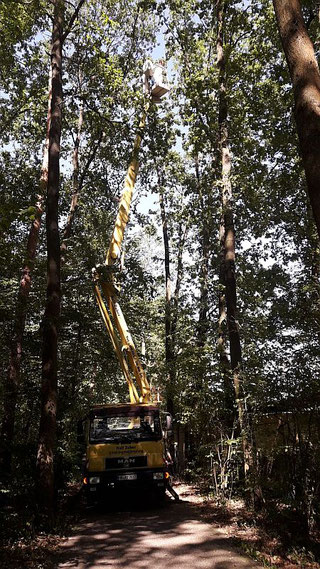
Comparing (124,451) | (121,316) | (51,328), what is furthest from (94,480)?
(121,316)

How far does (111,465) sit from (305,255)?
40.9 feet

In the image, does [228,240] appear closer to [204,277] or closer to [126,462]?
[126,462]

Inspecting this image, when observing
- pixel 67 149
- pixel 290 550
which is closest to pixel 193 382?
pixel 290 550

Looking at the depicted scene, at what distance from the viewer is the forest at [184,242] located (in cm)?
734

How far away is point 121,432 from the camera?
406 inches

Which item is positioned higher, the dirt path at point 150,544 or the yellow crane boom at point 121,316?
the yellow crane boom at point 121,316

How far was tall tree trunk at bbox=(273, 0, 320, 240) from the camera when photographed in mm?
3902

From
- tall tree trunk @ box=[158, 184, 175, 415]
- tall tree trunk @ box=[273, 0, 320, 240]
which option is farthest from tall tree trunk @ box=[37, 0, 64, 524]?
tall tree trunk @ box=[158, 184, 175, 415]

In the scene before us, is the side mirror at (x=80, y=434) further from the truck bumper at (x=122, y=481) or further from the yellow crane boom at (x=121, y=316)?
the yellow crane boom at (x=121, y=316)

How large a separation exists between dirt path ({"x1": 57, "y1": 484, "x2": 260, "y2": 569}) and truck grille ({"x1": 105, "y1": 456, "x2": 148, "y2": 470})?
1.02 m

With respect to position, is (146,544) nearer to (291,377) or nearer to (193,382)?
(291,377)

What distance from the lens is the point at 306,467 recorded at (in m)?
6.42

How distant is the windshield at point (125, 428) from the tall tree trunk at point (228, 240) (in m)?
2.28

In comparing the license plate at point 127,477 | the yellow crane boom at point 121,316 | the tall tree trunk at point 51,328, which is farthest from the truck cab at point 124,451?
the tall tree trunk at point 51,328
